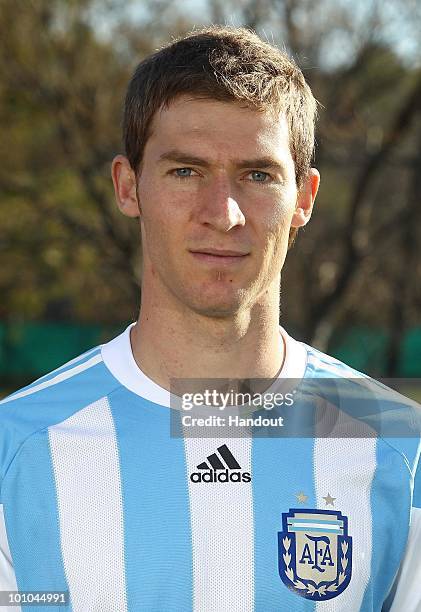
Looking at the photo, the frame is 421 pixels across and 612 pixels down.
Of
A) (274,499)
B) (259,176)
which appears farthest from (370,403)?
(259,176)

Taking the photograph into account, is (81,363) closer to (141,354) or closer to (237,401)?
(141,354)

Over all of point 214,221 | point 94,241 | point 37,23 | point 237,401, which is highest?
point 37,23

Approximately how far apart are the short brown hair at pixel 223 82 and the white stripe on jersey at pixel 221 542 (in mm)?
722

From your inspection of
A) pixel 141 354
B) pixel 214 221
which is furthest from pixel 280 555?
pixel 214 221

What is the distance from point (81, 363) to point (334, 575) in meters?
Result: 0.75

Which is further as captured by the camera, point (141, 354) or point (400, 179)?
point (400, 179)

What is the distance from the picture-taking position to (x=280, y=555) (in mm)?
1985

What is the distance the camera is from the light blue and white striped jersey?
194cm

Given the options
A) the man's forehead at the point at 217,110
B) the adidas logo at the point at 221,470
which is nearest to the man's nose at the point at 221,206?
the man's forehead at the point at 217,110

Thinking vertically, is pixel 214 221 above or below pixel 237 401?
above

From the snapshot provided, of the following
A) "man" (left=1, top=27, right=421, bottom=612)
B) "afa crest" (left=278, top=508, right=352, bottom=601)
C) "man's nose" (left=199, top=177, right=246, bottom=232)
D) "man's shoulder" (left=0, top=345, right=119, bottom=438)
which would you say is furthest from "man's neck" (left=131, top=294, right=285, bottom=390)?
"afa crest" (left=278, top=508, right=352, bottom=601)

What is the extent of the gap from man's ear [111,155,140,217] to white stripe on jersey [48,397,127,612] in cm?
48

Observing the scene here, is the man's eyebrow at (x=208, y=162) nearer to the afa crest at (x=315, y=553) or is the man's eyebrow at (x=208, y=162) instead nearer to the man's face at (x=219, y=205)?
the man's face at (x=219, y=205)

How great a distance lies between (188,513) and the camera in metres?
1.98
